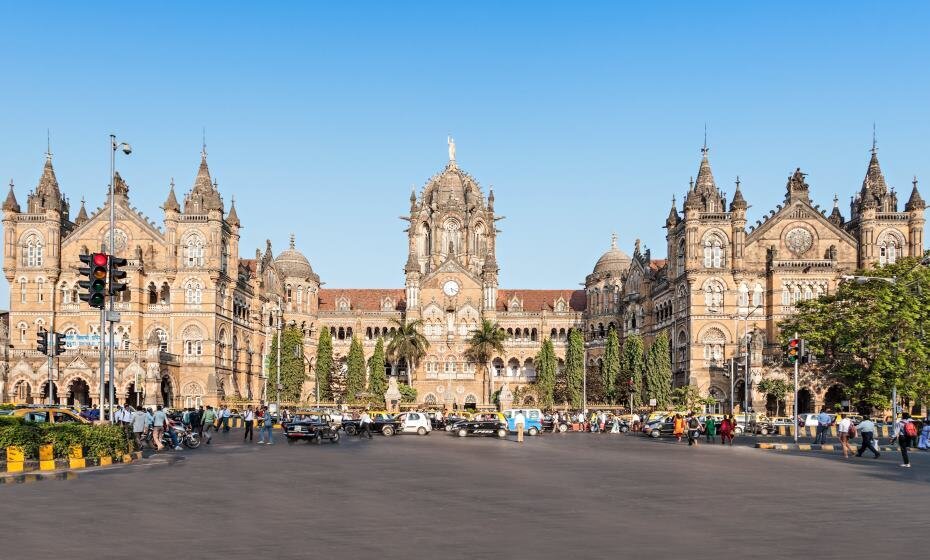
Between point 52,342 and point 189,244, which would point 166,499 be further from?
point 189,244

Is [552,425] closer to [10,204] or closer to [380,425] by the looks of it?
[380,425]

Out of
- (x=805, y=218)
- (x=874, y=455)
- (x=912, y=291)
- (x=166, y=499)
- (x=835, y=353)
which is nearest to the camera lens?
(x=166, y=499)

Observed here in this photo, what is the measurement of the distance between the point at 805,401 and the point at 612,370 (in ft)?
59.1

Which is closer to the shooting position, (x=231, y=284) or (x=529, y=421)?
(x=529, y=421)

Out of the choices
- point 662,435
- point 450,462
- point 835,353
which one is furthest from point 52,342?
point 835,353

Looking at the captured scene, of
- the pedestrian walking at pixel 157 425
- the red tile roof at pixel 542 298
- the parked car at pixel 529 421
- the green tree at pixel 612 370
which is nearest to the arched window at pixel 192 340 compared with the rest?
the parked car at pixel 529 421

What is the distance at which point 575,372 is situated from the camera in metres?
97.1

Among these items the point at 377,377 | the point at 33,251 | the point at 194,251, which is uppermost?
the point at 194,251

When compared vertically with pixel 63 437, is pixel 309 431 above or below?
below

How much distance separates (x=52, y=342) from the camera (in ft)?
178

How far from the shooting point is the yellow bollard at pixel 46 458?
2842 centimetres

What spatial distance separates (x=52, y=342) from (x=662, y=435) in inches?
1394

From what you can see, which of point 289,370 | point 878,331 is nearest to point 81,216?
point 289,370

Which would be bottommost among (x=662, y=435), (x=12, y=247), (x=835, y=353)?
(x=662, y=435)
